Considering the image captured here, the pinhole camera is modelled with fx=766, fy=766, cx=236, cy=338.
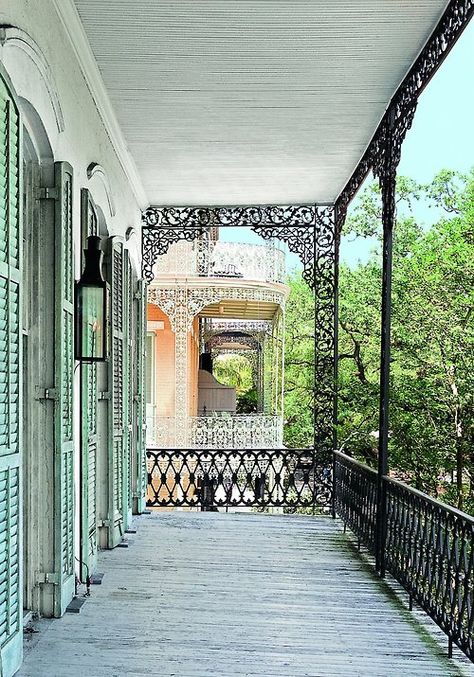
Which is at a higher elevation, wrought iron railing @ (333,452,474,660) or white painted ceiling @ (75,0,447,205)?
white painted ceiling @ (75,0,447,205)

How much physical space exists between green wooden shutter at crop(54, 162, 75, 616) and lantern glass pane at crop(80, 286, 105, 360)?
0.10 m

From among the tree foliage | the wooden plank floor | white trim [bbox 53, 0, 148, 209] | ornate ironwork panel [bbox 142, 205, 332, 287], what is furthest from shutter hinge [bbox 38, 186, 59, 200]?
the tree foliage

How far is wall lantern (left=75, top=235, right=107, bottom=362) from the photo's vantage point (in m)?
4.32

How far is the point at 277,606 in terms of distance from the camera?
4652mm

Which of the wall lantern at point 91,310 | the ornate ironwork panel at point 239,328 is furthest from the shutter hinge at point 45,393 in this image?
the ornate ironwork panel at point 239,328

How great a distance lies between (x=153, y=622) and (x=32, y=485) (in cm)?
107

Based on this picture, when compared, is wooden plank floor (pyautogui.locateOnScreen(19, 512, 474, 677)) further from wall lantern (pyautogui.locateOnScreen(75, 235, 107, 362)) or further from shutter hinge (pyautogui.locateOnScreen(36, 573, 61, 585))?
wall lantern (pyautogui.locateOnScreen(75, 235, 107, 362))

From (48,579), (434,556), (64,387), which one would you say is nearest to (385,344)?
(434,556)

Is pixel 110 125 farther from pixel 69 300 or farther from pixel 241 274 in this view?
pixel 241 274

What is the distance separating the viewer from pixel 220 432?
11.7 m

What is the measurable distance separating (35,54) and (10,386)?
1.51 metres

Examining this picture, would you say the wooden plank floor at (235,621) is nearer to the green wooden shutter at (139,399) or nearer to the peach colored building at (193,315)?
the green wooden shutter at (139,399)


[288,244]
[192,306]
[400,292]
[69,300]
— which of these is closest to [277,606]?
[69,300]

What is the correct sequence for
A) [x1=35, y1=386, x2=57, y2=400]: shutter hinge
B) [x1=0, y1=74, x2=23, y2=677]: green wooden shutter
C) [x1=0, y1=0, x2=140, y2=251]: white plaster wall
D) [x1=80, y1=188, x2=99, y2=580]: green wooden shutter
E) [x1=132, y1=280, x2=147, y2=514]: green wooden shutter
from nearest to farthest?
[x1=0, y1=74, x2=23, y2=677]: green wooden shutter → [x1=0, y1=0, x2=140, y2=251]: white plaster wall → [x1=35, y1=386, x2=57, y2=400]: shutter hinge → [x1=80, y1=188, x2=99, y2=580]: green wooden shutter → [x1=132, y1=280, x2=147, y2=514]: green wooden shutter
